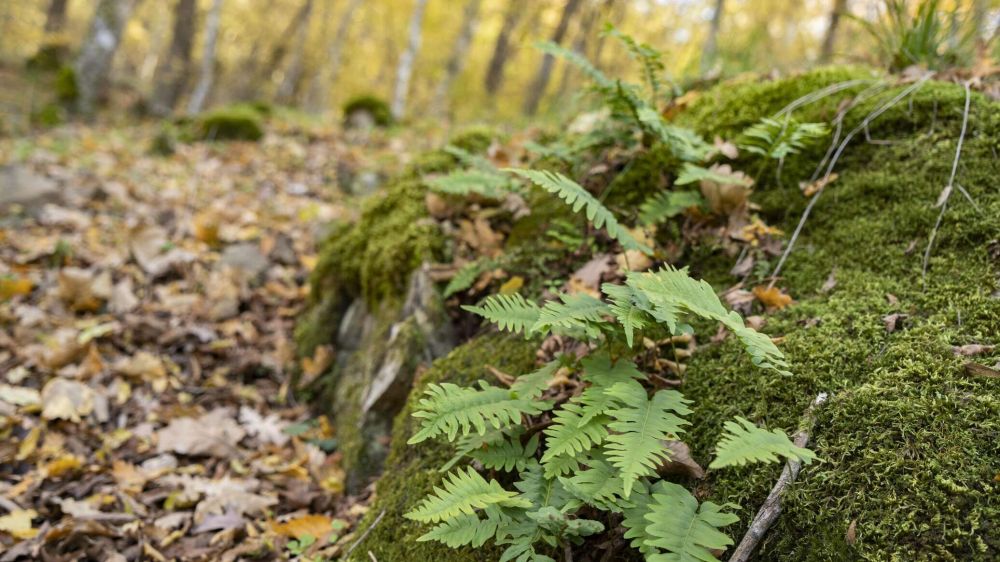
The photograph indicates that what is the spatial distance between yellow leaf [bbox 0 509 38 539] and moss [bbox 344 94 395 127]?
958 cm

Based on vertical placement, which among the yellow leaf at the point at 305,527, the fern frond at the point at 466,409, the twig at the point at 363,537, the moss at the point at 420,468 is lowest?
the yellow leaf at the point at 305,527

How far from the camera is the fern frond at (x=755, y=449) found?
144cm

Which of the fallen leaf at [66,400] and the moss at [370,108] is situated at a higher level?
the moss at [370,108]

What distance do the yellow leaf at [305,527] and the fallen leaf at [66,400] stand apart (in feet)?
5.64

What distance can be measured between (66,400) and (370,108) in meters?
8.85

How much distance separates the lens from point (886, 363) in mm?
1930

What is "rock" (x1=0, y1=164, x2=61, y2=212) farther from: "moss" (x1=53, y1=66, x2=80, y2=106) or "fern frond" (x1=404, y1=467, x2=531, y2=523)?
"fern frond" (x1=404, y1=467, x2=531, y2=523)

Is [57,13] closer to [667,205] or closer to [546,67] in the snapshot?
[546,67]

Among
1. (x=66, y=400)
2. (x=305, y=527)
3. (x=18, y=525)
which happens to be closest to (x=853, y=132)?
(x=305, y=527)

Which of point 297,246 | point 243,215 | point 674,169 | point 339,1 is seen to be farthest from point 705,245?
point 339,1

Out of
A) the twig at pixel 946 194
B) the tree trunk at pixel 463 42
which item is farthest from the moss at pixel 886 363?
the tree trunk at pixel 463 42

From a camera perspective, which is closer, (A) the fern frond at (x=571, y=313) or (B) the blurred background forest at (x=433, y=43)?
(A) the fern frond at (x=571, y=313)

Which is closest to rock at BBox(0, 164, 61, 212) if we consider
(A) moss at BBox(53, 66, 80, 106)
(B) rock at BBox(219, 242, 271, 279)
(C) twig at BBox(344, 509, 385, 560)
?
(B) rock at BBox(219, 242, 271, 279)

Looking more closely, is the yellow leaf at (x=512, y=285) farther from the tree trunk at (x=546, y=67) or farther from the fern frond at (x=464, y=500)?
the tree trunk at (x=546, y=67)
